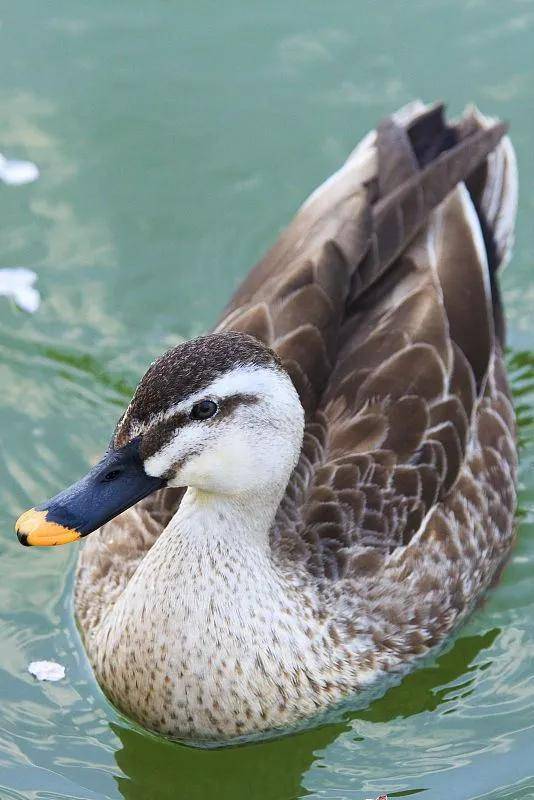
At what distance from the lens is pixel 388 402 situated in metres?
6.23

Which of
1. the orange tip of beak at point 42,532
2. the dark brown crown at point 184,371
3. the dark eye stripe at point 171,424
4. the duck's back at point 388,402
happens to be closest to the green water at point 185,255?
the duck's back at point 388,402

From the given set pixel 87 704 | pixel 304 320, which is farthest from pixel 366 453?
pixel 87 704

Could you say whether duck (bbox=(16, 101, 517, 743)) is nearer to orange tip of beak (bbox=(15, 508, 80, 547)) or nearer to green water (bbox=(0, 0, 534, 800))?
orange tip of beak (bbox=(15, 508, 80, 547))

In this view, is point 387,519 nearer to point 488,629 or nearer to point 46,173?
point 488,629

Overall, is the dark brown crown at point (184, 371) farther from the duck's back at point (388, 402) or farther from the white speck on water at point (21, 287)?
the white speck on water at point (21, 287)

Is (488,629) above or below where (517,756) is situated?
above

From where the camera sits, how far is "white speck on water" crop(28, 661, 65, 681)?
627 cm

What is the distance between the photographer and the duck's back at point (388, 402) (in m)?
6.00

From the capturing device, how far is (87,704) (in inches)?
244

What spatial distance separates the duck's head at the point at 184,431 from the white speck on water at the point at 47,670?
1443 mm

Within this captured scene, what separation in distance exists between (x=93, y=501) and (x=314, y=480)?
123 centimetres

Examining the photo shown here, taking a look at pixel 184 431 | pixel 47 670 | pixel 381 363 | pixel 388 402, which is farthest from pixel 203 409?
pixel 47 670

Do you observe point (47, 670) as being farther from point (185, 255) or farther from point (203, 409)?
point (185, 255)

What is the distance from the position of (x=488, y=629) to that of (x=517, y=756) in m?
0.79
